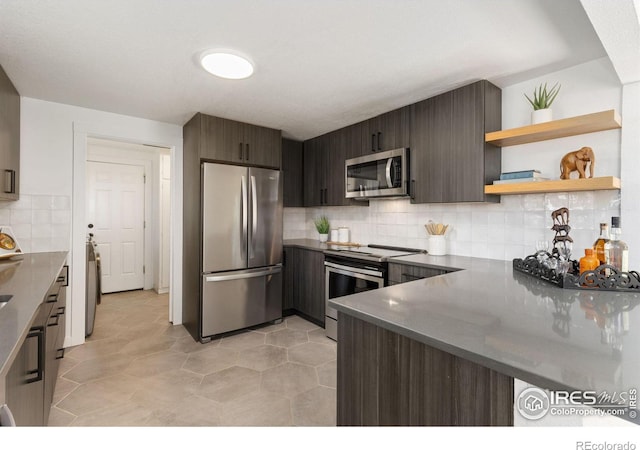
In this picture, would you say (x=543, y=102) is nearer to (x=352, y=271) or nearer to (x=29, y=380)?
(x=352, y=271)

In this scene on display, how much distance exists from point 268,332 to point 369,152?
217cm

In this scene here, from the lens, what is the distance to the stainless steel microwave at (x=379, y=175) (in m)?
2.77

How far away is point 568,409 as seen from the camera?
67 centimetres

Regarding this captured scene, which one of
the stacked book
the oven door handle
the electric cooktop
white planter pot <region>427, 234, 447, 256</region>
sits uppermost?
the stacked book

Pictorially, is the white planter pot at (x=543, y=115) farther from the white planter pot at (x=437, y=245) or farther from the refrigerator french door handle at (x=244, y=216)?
the refrigerator french door handle at (x=244, y=216)

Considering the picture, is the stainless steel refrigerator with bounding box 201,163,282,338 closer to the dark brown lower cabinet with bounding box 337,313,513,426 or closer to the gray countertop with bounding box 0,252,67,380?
the gray countertop with bounding box 0,252,67,380

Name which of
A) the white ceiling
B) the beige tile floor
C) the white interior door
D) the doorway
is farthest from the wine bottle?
the white interior door

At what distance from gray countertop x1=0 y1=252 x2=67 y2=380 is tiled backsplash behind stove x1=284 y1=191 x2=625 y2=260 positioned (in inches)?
110

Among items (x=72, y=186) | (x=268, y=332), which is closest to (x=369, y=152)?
(x=268, y=332)

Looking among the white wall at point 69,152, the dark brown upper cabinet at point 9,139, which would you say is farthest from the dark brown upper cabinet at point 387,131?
the dark brown upper cabinet at point 9,139

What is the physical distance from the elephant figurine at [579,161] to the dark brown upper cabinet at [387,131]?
116 cm

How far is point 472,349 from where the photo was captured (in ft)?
2.61

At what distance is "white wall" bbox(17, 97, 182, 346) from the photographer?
9.00 ft

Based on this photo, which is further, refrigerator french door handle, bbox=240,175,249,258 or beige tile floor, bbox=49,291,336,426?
refrigerator french door handle, bbox=240,175,249,258
